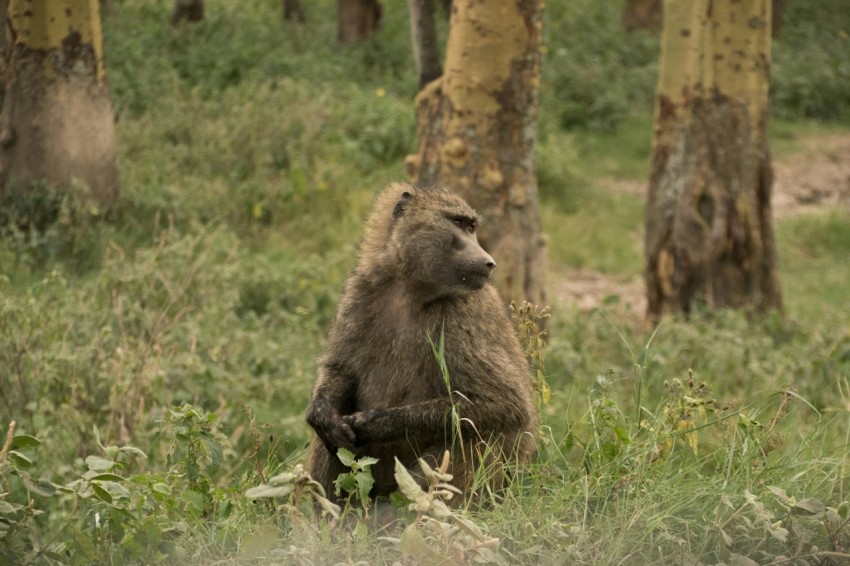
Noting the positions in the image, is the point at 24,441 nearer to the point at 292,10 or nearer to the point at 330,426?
the point at 330,426

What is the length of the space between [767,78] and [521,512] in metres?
6.82

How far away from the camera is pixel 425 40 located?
798cm

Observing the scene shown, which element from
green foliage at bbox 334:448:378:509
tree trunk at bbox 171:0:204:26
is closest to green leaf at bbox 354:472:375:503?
green foliage at bbox 334:448:378:509

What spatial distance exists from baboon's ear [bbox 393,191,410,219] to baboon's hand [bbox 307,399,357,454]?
0.77 meters

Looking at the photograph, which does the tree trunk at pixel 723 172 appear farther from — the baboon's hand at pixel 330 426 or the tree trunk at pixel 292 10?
the tree trunk at pixel 292 10

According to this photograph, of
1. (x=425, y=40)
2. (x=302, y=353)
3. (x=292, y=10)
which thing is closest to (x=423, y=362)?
(x=302, y=353)

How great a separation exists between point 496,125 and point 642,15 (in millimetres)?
14907

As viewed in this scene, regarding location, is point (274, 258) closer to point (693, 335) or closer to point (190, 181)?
point (190, 181)

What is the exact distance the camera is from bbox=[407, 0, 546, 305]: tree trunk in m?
7.34

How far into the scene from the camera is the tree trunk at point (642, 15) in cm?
2130

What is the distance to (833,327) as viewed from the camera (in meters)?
8.93

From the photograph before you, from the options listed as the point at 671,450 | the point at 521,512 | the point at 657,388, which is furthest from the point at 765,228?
the point at 521,512

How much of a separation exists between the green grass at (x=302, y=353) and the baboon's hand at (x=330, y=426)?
23cm

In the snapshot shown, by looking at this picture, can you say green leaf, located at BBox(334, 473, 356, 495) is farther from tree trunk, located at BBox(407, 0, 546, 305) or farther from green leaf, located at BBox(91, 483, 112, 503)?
tree trunk, located at BBox(407, 0, 546, 305)
